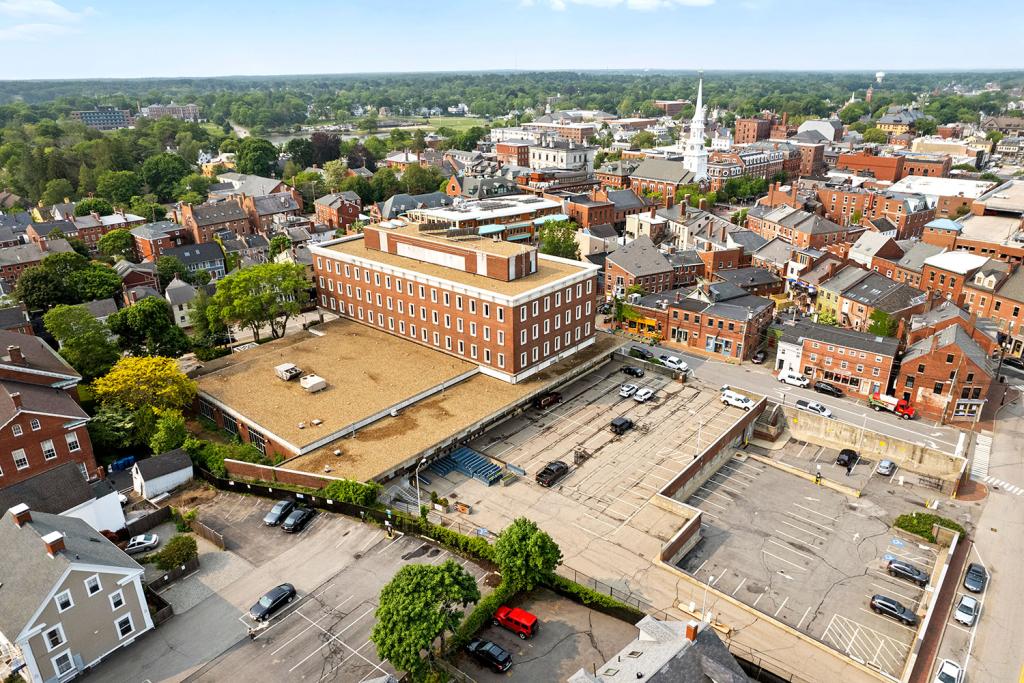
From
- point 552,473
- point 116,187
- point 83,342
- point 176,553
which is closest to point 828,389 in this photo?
point 552,473

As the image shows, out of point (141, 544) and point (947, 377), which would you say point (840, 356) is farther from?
point (141, 544)

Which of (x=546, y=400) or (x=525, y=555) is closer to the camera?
(x=525, y=555)

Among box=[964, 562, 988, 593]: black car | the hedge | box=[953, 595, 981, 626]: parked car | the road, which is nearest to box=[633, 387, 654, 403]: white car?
the road

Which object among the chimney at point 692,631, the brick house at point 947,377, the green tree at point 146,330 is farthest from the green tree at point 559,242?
the chimney at point 692,631

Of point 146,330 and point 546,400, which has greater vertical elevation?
point 146,330

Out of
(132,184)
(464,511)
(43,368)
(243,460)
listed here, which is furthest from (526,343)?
(132,184)

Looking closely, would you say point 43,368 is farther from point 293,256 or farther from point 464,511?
point 293,256
